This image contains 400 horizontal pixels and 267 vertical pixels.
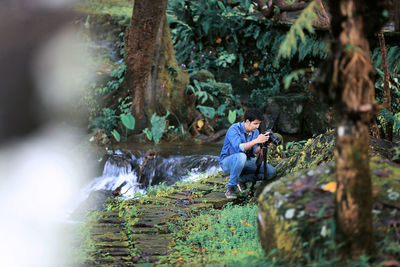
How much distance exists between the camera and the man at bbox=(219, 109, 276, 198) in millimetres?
5617

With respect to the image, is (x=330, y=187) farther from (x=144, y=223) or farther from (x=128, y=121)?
(x=128, y=121)

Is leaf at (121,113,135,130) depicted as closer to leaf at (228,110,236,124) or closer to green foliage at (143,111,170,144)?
green foliage at (143,111,170,144)

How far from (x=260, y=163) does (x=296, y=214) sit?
9.43 ft

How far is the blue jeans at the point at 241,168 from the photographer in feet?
18.8

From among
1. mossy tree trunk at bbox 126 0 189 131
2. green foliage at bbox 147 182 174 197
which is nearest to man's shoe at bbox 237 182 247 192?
green foliage at bbox 147 182 174 197

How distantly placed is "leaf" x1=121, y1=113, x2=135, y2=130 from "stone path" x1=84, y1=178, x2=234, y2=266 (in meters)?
5.01

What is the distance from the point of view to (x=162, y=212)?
17.6 ft

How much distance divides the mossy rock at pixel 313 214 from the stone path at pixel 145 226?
4.25ft

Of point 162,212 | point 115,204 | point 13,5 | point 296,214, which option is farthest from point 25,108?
point 296,214

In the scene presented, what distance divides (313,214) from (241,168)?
2787mm

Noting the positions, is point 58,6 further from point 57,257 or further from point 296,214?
point 296,214

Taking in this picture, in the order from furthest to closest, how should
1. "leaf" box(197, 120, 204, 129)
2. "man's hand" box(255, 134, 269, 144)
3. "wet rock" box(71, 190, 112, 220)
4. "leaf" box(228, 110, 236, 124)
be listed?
"leaf" box(228, 110, 236, 124) < "leaf" box(197, 120, 204, 129) < "wet rock" box(71, 190, 112, 220) < "man's hand" box(255, 134, 269, 144)

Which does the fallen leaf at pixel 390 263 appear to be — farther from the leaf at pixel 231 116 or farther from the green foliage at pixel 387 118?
the leaf at pixel 231 116

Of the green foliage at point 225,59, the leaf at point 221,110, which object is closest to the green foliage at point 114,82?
the leaf at point 221,110
